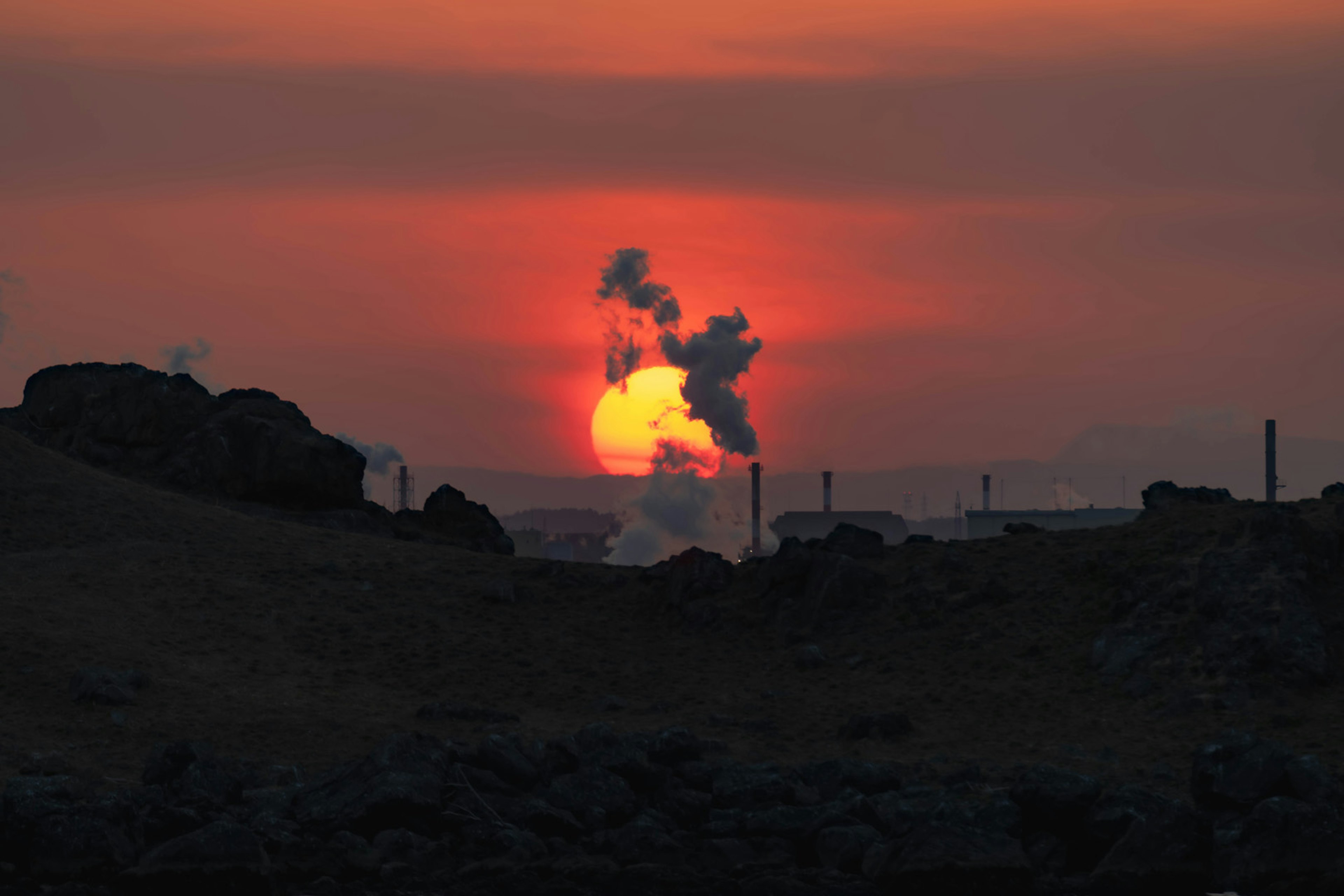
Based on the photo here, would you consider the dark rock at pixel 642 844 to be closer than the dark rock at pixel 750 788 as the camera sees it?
Yes

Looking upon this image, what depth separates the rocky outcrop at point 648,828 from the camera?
3700cm

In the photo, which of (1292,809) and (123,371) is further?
(123,371)

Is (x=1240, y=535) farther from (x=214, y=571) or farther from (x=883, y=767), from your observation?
(x=214, y=571)

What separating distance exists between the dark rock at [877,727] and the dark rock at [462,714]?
11111 mm

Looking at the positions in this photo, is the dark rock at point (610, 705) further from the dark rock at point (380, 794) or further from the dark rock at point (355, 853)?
the dark rock at point (355, 853)

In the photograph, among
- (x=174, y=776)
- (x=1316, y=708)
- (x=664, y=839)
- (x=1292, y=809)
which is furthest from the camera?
(x=1316, y=708)

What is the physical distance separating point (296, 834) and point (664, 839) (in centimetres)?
889

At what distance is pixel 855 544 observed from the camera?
7206 centimetres

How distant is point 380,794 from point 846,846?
11475 millimetres

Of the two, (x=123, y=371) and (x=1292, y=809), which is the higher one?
(x=123, y=371)

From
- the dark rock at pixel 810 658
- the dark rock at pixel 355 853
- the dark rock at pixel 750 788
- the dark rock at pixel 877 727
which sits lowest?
the dark rock at pixel 355 853

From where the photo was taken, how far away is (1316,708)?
5253cm

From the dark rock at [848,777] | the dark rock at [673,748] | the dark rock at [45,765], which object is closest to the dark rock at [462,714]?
the dark rock at [673,748]

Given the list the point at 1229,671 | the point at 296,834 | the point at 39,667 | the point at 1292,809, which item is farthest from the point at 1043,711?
the point at 39,667
